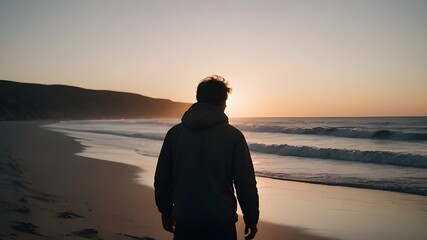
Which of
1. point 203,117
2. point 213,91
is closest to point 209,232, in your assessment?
point 203,117

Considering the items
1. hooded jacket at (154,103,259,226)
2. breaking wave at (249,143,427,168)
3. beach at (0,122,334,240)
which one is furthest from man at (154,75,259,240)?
breaking wave at (249,143,427,168)

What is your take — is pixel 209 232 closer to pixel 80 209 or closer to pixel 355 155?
pixel 80 209

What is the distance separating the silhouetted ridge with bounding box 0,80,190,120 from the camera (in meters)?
122

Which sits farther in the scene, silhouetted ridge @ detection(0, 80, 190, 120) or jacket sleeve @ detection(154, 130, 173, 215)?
silhouetted ridge @ detection(0, 80, 190, 120)

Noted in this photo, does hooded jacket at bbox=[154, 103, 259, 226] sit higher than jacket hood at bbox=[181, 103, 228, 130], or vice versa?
jacket hood at bbox=[181, 103, 228, 130]

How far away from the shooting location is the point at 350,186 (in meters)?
11.8

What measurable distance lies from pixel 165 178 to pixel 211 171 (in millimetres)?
383

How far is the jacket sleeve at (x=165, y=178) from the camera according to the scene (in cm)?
318

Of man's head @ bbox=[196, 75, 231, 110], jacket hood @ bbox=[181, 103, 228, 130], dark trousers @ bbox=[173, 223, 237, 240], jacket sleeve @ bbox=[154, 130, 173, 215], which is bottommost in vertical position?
dark trousers @ bbox=[173, 223, 237, 240]

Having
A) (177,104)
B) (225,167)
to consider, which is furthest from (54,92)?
(225,167)

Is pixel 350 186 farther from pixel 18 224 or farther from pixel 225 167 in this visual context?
pixel 225 167

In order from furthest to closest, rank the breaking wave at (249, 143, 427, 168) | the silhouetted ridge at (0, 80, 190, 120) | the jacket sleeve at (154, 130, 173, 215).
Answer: the silhouetted ridge at (0, 80, 190, 120) < the breaking wave at (249, 143, 427, 168) < the jacket sleeve at (154, 130, 173, 215)

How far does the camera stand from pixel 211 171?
9.80 feet

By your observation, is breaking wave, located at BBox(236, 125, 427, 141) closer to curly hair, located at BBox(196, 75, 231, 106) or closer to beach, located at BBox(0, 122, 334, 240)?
beach, located at BBox(0, 122, 334, 240)
